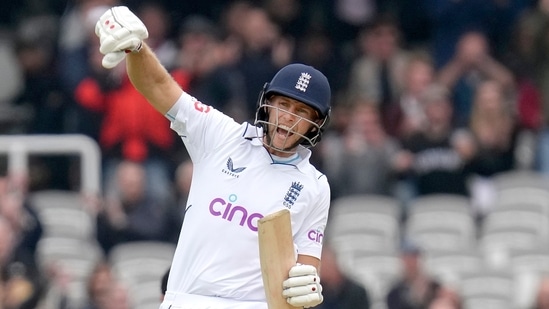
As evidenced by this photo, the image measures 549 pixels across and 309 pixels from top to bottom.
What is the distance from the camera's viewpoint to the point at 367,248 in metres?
14.5

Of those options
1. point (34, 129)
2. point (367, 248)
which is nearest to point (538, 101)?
point (367, 248)

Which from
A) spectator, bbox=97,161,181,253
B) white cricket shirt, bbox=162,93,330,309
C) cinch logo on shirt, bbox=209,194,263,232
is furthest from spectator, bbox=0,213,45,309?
cinch logo on shirt, bbox=209,194,263,232

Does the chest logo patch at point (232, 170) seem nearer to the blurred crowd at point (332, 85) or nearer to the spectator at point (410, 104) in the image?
the blurred crowd at point (332, 85)

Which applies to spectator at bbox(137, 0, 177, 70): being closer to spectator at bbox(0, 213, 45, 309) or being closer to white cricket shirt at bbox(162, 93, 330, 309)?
spectator at bbox(0, 213, 45, 309)

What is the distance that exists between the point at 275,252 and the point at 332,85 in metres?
9.18

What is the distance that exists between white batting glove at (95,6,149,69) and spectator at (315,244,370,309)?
6174 mm

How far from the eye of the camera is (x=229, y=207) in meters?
7.46

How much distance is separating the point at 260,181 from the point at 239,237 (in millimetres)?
292

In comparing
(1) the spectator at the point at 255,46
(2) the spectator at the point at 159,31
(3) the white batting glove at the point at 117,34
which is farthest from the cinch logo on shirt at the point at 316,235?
(2) the spectator at the point at 159,31

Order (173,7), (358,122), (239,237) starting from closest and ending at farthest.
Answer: (239,237), (358,122), (173,7)

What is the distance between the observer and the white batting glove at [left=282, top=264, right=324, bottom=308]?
7.21 metres

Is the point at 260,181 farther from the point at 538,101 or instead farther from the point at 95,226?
the point at 538,101

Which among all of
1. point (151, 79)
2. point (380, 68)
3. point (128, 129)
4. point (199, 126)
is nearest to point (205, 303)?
point (199, 126)

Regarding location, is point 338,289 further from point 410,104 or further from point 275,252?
point 275,252
